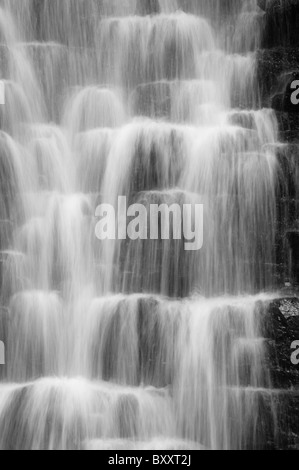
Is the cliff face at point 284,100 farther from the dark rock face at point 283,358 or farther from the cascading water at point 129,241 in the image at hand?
the dark rock face at point 283,358

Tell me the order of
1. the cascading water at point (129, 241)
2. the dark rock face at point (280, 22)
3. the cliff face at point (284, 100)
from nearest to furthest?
the cascading water at point (129, 241), the cliff face at point (284, 100), the dark rock face at point (280, 22)

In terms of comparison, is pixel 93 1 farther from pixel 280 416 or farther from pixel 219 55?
pixel 280 416

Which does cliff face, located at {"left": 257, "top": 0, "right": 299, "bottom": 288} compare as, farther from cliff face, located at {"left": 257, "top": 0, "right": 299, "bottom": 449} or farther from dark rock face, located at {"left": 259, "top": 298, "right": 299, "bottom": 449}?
dark rock face, located at {"left": 259, "top": 298, "right": 299, "bottom": 449}

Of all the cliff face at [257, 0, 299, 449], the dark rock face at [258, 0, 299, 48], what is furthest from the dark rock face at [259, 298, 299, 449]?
the dark rock face at [258, 0, 299, 48]

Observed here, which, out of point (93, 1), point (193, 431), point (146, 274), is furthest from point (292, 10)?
point (193, 431)

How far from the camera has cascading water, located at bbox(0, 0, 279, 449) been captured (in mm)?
5254

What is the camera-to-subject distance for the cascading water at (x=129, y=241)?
→ 525 cm

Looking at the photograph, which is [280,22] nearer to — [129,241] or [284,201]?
[284,201]

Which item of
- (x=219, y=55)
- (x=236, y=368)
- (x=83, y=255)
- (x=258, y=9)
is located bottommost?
(x=236, y=368)

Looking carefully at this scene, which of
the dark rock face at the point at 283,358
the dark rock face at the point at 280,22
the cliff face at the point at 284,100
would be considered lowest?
the dark rock face at the point at 283,358

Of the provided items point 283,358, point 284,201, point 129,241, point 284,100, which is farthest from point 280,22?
point 283,358

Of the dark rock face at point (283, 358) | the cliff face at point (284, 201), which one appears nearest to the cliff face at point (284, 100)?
the cliff face at point (284, 201)

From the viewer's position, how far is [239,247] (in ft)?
18.8

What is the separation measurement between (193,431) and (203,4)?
12.8 feet
